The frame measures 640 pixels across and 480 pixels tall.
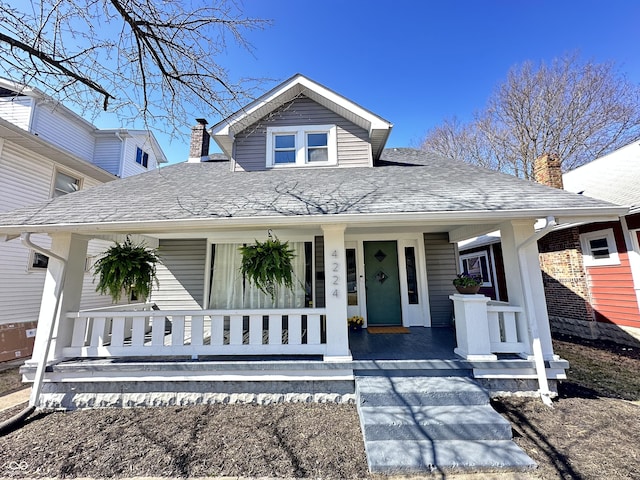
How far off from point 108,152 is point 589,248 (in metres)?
18.0

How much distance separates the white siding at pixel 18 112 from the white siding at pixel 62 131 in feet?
0.61

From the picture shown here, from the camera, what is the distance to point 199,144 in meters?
8.14

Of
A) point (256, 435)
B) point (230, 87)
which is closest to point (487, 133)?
point (230, 87)

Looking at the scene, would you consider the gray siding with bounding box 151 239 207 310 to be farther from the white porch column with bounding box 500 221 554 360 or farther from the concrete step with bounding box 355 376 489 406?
the white porch column with bounding box 500 221 554 360

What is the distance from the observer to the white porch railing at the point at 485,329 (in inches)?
157

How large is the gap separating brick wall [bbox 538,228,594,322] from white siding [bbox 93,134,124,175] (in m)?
16.9

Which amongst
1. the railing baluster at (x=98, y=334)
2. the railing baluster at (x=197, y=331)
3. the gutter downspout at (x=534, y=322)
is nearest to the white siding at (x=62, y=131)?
the railing baluster at (x=98, y=334)

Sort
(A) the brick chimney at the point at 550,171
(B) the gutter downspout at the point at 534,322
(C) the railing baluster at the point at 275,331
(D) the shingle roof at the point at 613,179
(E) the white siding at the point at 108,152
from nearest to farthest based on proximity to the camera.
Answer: (B) the gutter downspout at the point at 534,322
(C) the railing baluster at the point at 275,331
(D) the shingle roof at the point at 613,179
(A) the brick chimney at the point at 550,171
(E) the white siding at the point at 108,152

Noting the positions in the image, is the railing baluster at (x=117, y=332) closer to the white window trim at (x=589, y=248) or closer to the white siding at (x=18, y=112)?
the white siding at (x=18, y=112)

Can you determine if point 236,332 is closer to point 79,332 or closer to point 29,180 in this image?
point 79,332

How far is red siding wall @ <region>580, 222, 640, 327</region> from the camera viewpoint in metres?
6.55

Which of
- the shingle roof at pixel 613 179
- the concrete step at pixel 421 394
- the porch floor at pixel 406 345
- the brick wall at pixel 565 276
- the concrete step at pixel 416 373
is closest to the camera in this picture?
the concrete step at pixel 421 394

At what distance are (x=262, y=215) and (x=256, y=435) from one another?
288 cm

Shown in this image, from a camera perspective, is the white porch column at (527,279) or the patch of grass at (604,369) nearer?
the white porch column at (527,279)
